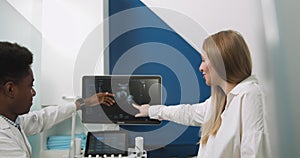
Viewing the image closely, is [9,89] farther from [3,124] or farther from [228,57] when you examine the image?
[228,57]

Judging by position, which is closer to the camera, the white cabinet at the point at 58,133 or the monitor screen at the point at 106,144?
the monitor screen at the point at 106,144

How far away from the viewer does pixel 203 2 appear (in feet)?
5.51

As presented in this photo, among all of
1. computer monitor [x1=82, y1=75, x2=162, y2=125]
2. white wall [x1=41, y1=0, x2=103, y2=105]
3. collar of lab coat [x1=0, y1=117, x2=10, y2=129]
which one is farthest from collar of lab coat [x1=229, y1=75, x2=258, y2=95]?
white wall [x1=41, y1=0, x2=103, y2=105]

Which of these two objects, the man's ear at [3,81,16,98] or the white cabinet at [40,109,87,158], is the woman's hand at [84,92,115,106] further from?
the man's ear at [3,81,16,98]

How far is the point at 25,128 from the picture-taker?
141 cm

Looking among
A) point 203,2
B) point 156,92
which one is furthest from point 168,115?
point 203,2

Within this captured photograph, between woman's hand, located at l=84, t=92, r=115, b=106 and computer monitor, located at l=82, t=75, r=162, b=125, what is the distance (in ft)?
0.07

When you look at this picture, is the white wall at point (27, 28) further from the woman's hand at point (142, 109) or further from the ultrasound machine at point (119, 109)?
the woman's hand at point (142, 109)

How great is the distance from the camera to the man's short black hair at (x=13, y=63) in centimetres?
101

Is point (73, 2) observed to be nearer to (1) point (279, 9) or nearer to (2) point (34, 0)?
(2) point (34, 0)

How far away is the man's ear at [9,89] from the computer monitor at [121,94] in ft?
2.05

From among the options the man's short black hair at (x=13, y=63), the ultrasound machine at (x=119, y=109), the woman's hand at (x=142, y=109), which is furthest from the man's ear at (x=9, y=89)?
the woman's hand at (x=142, y=109)

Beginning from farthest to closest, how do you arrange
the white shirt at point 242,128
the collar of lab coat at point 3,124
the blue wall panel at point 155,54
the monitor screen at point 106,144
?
the blue wall panel at point 155,54, the monitor screen at point 106,144, the collar of lab coat at point 3,124, the white shirt at point 242,128

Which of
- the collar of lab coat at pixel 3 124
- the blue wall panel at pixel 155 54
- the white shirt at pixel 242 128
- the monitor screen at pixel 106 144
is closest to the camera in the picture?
the white shirt at pixel 242 128
